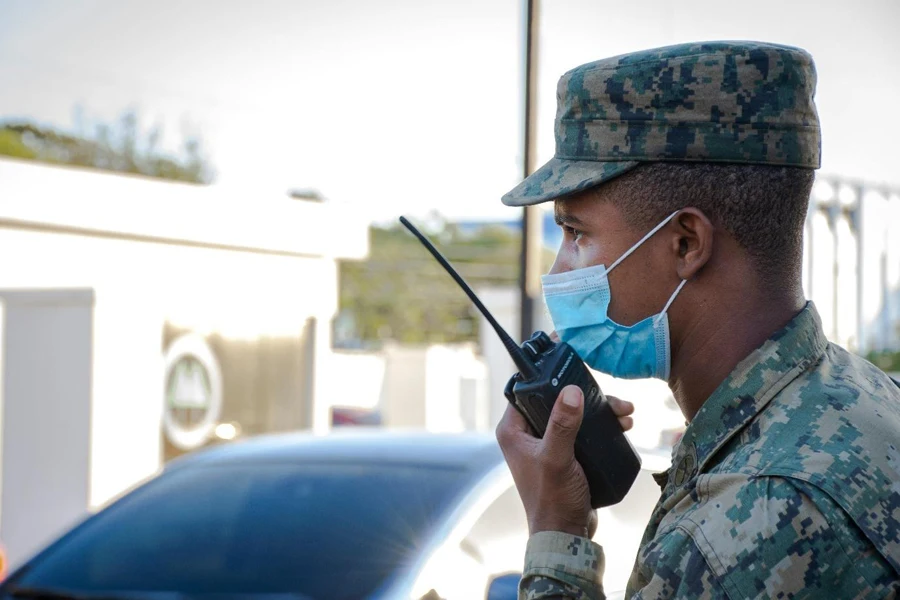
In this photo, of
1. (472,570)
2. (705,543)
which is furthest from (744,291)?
(472,570)

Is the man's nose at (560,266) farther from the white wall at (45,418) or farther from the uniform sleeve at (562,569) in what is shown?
the white wall at (45,418)

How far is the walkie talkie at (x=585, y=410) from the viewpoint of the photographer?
1.54 metres

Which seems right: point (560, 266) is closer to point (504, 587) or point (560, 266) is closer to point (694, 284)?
point (694, 284)

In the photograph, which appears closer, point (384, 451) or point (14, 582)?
point (14, 582)

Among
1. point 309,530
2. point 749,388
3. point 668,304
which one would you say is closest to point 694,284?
point 668,304

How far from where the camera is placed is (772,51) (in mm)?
1467

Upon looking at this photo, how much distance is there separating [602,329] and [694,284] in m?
0.18

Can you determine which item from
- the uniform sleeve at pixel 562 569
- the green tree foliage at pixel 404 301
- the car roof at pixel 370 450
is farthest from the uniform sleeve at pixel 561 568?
the green tree foliage at pixel 404 301

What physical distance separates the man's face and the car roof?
1.81 m

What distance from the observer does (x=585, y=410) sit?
157cm

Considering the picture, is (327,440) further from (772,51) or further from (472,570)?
(772,51)

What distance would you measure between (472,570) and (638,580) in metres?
1.67

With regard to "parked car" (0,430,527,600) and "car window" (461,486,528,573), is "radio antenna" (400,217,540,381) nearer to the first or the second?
"parked car" (0,430,527,600)

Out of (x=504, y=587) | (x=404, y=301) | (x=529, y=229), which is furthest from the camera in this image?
(x=404, y=301)
